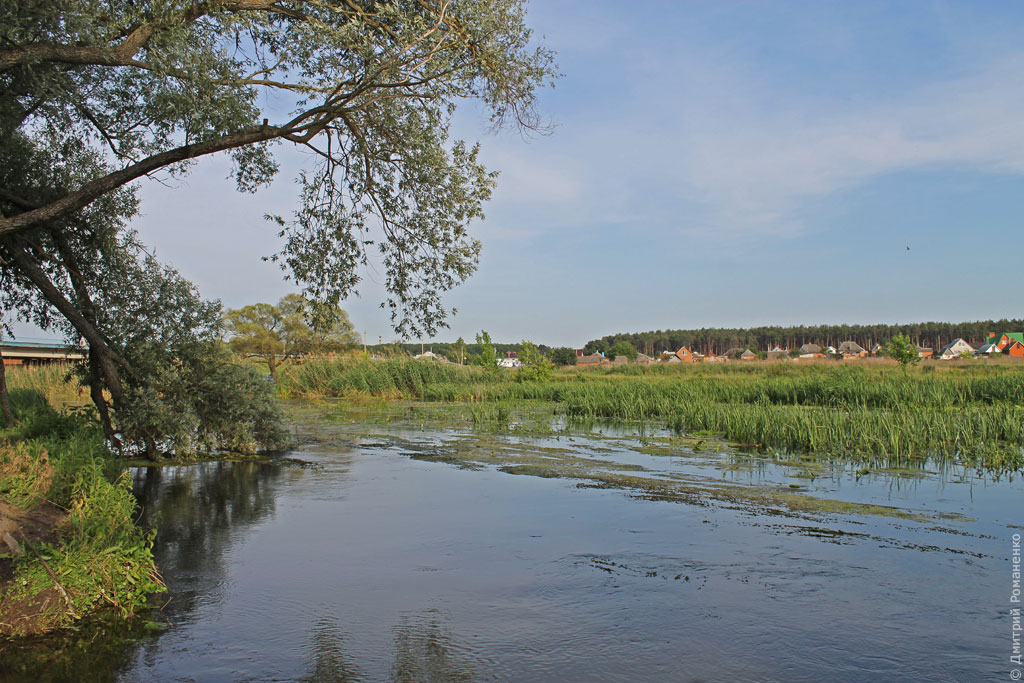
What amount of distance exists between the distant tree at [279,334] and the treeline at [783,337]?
87.0 meters

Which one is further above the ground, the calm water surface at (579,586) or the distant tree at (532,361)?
the distant tree at (532,361)

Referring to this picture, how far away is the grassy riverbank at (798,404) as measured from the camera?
468 inches

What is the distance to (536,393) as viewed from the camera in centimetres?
2628

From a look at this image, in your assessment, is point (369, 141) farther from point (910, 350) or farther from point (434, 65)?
point (910, 350)

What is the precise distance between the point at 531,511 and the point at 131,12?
7618 mm

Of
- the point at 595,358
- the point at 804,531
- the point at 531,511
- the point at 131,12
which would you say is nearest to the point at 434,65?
the point at 131,12

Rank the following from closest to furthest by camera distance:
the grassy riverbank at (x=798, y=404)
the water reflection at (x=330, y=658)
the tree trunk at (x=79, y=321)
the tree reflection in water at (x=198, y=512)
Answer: the water reflection at (x=330, y=658) < the tree reflection in water at (x=198, y=512) < the tree trunk at (x=79, y=321) < the grassy riverbank at (x=798, y=404)

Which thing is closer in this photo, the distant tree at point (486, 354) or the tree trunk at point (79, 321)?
the tree trunk at point (79, 321)

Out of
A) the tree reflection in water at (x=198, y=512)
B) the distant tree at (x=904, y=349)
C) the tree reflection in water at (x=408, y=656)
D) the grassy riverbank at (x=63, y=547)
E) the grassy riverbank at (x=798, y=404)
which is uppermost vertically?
the distant tree at (x=904, y=349)

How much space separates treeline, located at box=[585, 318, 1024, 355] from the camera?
108 m

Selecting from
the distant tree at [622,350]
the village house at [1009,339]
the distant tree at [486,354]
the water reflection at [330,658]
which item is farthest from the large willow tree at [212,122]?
the distant tree at [622,350]

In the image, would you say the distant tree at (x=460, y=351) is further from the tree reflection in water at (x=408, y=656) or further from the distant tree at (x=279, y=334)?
the tree reflection in water at (x=408, y=656)

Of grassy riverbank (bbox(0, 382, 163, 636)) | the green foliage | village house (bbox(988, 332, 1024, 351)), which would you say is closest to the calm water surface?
grassy riverbank (bbox(0, 382, 163, 636))

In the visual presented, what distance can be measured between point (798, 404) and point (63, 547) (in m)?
19.5
